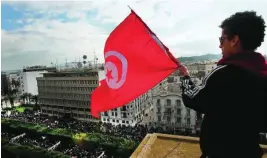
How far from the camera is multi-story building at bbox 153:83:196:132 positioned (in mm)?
41750

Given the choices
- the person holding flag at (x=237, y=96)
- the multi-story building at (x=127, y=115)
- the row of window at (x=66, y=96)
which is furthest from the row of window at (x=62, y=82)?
the person holding flag at (x=237, y=96)

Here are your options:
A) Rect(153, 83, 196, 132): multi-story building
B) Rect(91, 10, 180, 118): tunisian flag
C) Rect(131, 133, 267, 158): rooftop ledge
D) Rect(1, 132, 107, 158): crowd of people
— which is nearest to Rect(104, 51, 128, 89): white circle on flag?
Rect(91, 10, 180, 118): tunisian flag

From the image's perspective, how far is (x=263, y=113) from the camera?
268 centimetres

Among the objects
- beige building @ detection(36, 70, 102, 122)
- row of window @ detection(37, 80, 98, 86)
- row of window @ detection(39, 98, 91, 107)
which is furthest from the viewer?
row of window @ detection(39, 98, 91, 107)

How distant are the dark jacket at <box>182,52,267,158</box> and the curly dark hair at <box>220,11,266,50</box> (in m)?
0.19

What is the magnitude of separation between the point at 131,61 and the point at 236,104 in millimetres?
3125

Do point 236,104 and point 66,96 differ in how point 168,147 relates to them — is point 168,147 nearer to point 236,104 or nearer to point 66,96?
point 236,104

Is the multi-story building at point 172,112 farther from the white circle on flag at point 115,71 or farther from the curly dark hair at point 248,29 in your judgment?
the curly dark hair at point 248,29

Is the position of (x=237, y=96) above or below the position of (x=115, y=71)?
below

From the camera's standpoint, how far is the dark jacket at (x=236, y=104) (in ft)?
8.57

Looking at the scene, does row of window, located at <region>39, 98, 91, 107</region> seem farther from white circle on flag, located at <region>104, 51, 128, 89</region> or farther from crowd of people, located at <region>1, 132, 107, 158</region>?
white circle on flag, located at <region>104, 51, 128, 89</region>

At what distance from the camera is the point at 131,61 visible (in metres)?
5.52

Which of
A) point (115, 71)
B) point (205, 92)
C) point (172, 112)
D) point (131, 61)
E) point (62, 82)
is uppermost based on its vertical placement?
point (131, 61)

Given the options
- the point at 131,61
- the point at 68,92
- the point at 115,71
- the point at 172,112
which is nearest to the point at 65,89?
the point at 68,92
